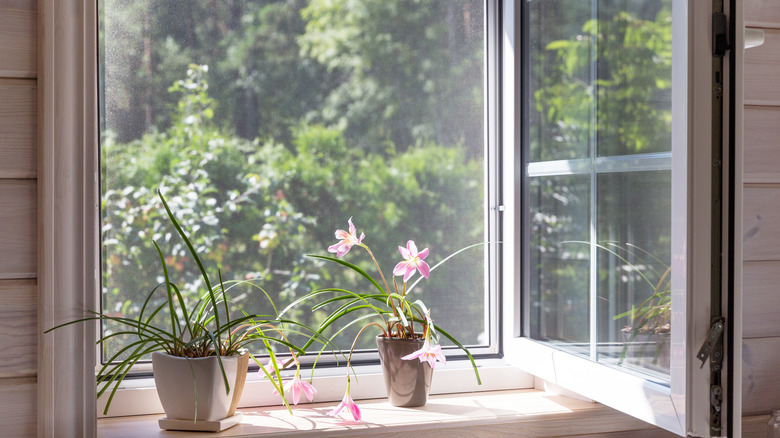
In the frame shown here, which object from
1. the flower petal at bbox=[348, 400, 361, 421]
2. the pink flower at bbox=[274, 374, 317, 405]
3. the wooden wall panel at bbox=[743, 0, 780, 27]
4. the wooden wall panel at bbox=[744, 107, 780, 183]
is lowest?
the flower petal at bbox=[348, 400, 361, 421]

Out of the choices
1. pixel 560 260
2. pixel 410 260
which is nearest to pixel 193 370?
pixel 410 260

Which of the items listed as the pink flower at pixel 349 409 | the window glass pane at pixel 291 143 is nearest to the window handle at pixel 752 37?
the window glass pane at pixel 291 143

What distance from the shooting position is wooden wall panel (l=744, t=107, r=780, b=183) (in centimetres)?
140

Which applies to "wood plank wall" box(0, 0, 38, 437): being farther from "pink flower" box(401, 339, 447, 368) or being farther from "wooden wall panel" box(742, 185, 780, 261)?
"wooden wall panel" box(742, 185, 780, 261)

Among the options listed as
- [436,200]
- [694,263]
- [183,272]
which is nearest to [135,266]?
[183,272]

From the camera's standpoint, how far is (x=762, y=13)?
141cm

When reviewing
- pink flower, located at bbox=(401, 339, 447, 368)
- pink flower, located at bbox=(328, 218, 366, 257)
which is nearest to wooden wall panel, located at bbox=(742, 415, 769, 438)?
pink flower, located at bbox=(401, 339, 447, 368)

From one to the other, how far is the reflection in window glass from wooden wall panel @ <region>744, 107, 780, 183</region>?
15.2 inches

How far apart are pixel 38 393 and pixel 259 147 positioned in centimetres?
64

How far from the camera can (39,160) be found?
3.62ft

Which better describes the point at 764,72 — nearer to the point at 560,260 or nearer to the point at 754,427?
the point at 560,260

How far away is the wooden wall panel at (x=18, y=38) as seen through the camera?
3.59 feet

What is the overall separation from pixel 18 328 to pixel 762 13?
155cm

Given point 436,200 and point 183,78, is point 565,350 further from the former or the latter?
point 183,78
